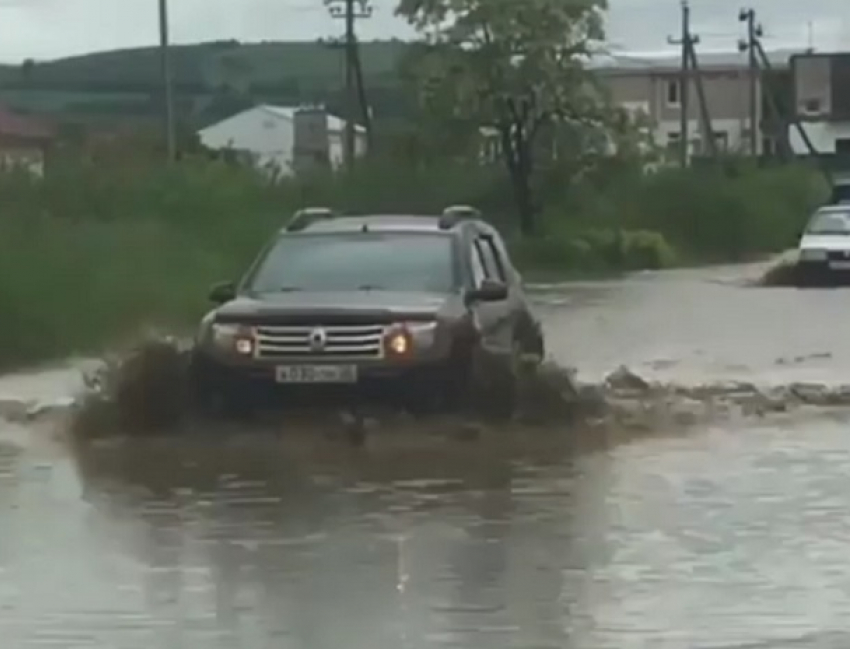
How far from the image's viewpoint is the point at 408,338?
15.7 metres

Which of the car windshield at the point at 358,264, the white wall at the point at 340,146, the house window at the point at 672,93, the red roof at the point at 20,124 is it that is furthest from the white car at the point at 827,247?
the house window at the point at 672,93

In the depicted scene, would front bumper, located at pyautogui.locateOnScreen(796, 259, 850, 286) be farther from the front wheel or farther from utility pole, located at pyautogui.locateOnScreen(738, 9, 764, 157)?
utility pole, located at pyautogui.locateOnScreen(738, 9, 764, 157)

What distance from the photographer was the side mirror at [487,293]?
1658 cm

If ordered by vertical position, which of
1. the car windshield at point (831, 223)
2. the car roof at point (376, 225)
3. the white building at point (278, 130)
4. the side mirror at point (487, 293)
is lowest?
the white building at point (278, 130)

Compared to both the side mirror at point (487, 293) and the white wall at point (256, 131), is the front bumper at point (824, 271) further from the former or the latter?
the white wall at point (256, 131)

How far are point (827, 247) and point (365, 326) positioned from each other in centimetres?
2918

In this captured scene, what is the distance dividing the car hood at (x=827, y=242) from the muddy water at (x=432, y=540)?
25.5 meters

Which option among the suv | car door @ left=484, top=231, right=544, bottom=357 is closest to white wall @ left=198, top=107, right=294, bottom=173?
car door @ left=484, top=231, right=544, bottom=357

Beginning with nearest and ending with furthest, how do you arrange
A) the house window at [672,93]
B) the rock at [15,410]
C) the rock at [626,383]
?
the rock at [15,410] < the rock at [626,383] < the house window at [672,93]

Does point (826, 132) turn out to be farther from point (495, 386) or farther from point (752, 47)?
point (495, 386)

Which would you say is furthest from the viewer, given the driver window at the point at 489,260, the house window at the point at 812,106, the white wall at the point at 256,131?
the white wall at the point at 256,131

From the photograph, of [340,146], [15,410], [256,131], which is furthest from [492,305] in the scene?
[256,131]

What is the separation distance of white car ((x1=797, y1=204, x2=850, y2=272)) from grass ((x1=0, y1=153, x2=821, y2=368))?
923 centimetres

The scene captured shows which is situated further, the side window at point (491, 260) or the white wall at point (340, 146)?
the white wall at point (340, 146)
